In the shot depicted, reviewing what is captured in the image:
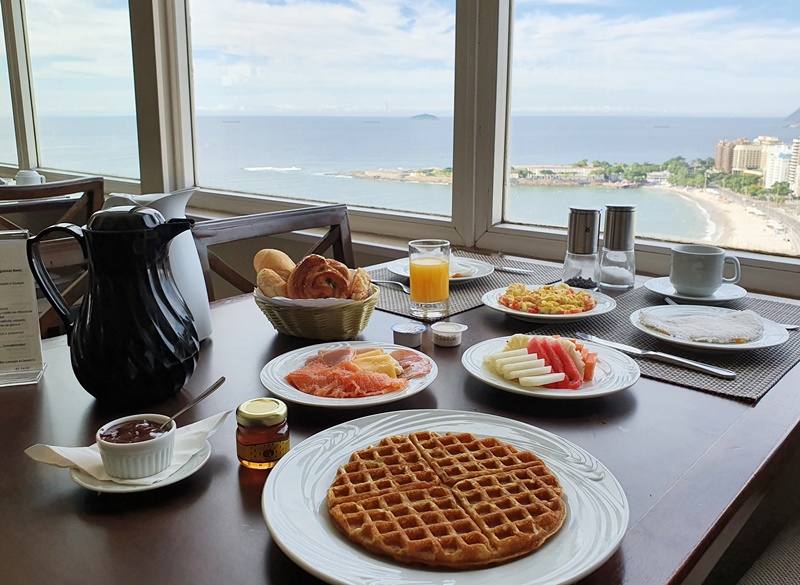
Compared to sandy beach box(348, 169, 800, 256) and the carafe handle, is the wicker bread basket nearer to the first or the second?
the carafe handle

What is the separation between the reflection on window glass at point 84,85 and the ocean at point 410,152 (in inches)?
0.7

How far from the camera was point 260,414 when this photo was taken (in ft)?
2.58

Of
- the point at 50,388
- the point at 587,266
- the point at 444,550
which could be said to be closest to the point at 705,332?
the point at 587,266

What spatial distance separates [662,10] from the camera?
6.59 ft

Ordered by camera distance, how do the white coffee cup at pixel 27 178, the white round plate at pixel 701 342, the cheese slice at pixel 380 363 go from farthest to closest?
the white coffee cup at pixel 27 178
the white round plate at pixel 701 342
the cheese slice at pixel 380 363

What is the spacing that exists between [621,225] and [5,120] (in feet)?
15.3

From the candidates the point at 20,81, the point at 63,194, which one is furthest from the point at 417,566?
the point at 20,81

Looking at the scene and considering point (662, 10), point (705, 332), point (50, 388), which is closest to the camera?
point (50, 388)

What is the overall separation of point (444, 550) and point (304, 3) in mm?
2729

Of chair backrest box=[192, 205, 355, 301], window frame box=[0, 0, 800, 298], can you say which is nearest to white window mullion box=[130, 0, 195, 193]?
window frame box=[0, 0, 800, 298]

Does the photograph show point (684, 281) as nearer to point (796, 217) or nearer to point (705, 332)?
point (705, 332)

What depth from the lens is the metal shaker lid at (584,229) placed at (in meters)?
1.63

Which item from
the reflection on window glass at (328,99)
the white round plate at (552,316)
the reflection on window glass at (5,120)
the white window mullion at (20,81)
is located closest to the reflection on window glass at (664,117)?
the reflection on window glass at (328,99)

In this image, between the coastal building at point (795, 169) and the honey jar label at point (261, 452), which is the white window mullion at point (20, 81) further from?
the honey jar label at point (261, 452)
